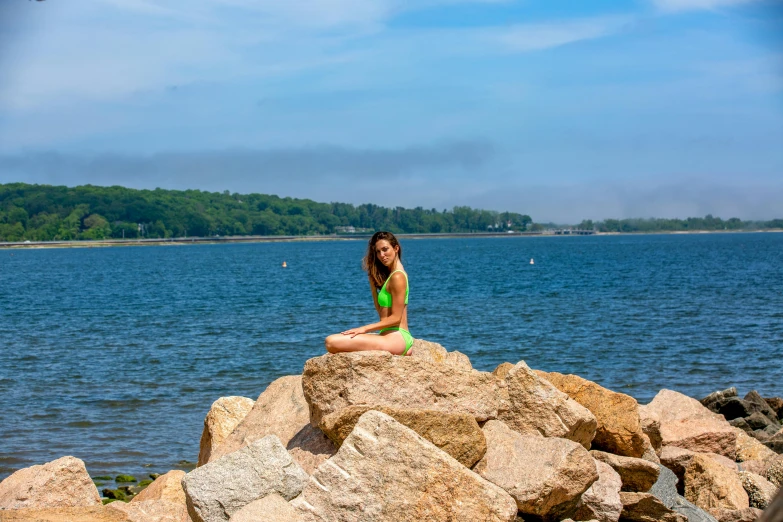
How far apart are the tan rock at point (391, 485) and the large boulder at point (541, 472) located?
0.68 meters

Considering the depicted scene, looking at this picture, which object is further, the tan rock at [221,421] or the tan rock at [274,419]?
the tan rock at [221,421]

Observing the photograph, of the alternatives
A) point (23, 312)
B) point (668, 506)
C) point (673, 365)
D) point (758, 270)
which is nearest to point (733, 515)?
point (668, 506)

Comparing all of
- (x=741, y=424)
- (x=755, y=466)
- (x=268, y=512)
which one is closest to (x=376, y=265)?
(x=268, y=512)

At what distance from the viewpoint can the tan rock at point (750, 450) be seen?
461 inches

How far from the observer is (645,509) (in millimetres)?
7922

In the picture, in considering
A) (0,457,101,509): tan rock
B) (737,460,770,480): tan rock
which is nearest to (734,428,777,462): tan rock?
(737,460,770,480): tan rock

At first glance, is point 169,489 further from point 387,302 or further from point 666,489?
point 666,489

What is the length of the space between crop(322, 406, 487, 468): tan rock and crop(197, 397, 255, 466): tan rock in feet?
8.72

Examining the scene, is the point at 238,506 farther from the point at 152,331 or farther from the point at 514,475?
the point at 152,331

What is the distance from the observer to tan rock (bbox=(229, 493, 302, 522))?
6012 millimetres

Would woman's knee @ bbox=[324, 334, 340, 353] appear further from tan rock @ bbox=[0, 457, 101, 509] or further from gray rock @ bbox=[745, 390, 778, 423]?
gray rock @ bbox=[745, 390, 778, 423]

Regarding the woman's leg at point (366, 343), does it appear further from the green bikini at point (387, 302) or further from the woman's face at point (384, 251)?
the woman's face at point (384, 251)

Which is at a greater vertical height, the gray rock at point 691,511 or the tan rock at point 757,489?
the gray rock at point 691,511

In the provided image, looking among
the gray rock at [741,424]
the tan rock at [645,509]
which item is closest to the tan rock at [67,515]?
the tan rock at [645,509]
